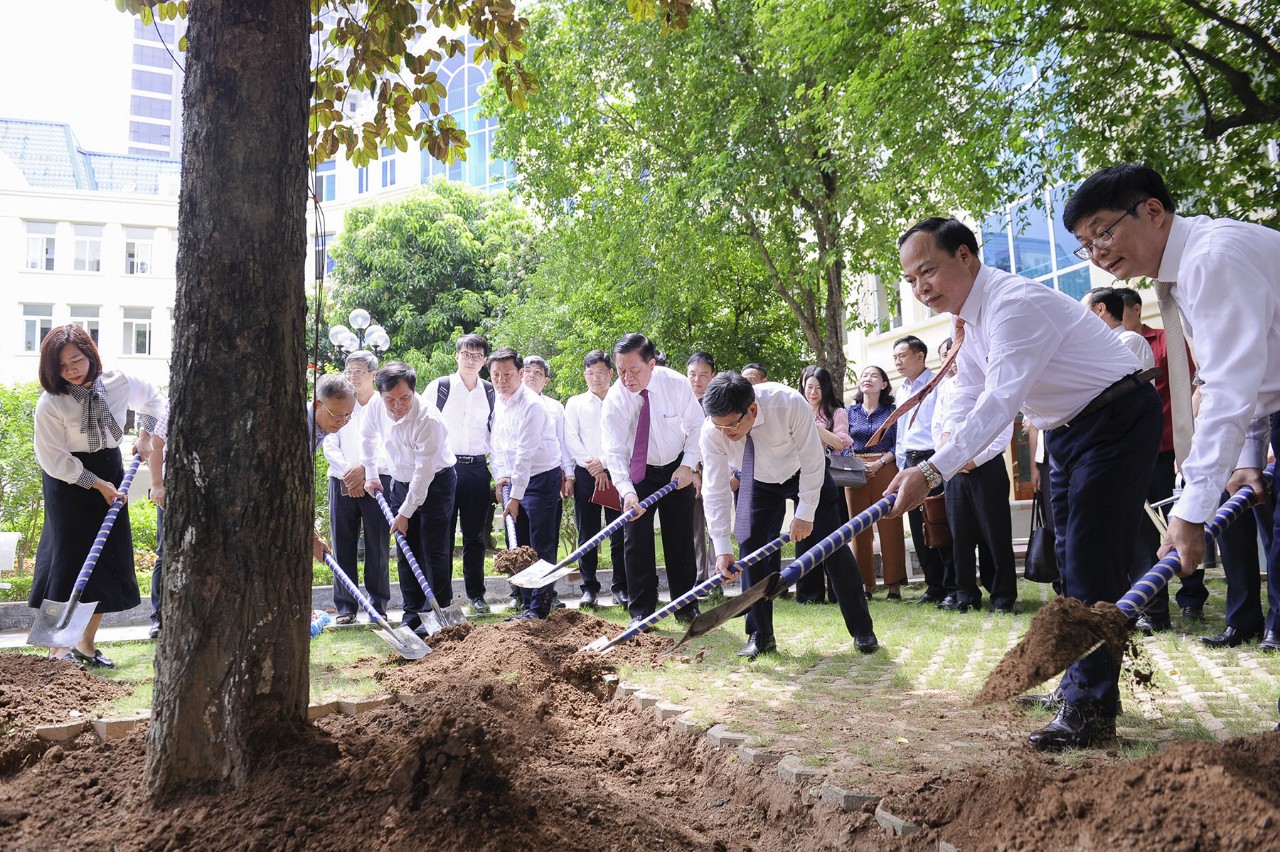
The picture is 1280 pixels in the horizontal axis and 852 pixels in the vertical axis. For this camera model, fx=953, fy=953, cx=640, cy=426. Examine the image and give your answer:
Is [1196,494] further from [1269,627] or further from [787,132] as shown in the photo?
[787,132]

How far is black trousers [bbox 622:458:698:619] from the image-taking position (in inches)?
281

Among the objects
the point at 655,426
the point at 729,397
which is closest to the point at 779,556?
the point at 729,397

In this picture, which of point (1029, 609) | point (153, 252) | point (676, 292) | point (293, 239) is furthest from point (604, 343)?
point (153, 252)

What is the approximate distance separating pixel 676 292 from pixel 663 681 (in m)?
12.5

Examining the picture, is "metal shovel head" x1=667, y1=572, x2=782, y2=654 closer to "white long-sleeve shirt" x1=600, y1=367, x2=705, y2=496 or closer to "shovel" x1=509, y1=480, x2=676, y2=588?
"shovel" x1=509, y1=480, x2=676, y2=588

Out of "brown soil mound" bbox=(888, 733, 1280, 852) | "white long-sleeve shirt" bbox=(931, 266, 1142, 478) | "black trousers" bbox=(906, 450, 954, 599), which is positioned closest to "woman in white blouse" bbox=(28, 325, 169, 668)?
"white long-sleeve shirt" bbox=(931, 266, 1142, 478)

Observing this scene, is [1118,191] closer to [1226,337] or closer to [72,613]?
[1226,337]

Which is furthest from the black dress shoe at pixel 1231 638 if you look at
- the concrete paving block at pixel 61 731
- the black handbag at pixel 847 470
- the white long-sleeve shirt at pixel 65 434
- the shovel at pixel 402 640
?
the white long-sleeve shirt at pixel 65 434

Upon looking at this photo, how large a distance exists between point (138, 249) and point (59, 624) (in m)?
41.0

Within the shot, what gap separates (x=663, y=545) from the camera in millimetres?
7309

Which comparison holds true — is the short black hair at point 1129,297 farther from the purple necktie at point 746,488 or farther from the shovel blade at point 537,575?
the shovel blade at point 537,575

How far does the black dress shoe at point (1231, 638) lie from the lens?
5.25 metres

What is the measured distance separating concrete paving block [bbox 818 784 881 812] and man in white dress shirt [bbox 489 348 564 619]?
16.3ft

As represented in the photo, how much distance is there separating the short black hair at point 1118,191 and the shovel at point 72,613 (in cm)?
563
